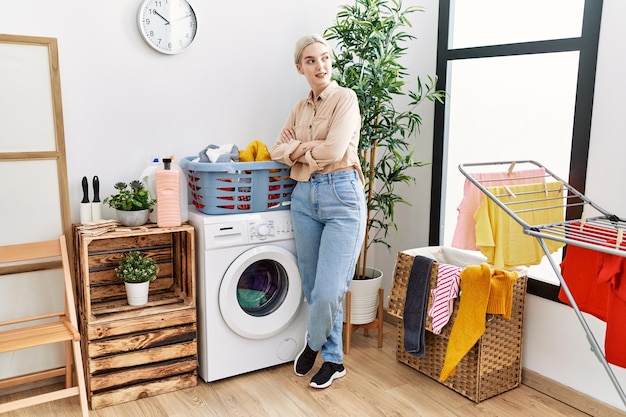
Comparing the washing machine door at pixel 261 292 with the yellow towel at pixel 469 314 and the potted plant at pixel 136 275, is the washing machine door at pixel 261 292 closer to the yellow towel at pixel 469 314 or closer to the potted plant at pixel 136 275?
the potted plant at pixel 136 275

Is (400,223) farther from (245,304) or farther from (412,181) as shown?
(245,304)

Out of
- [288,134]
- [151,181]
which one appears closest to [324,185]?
[288,134]

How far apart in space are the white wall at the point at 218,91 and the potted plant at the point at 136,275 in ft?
0.99

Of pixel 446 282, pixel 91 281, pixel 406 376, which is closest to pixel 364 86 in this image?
pixel 446 282

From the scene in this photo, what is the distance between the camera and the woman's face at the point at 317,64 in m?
2.63

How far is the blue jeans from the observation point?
2.64m

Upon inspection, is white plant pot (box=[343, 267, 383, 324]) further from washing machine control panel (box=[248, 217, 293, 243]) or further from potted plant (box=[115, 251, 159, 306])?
potted plant (box=[115, 251, 159, 306])

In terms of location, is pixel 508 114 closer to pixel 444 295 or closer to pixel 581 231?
pixel 444 295

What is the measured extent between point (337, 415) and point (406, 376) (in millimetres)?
546

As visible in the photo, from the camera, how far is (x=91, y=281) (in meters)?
2.81

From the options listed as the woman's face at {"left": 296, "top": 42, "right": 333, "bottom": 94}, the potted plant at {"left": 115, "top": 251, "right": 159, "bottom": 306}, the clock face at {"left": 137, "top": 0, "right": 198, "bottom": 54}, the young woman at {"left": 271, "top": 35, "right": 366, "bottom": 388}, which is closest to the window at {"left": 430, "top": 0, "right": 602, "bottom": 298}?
the young woman at {"left": 271, "top": 35, "right": 366, "bottom": 388}

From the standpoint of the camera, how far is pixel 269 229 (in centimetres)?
281

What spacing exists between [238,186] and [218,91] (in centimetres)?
64

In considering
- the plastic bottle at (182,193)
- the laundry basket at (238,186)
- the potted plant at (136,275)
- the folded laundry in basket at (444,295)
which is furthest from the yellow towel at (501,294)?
the potted plant at (136,275)
